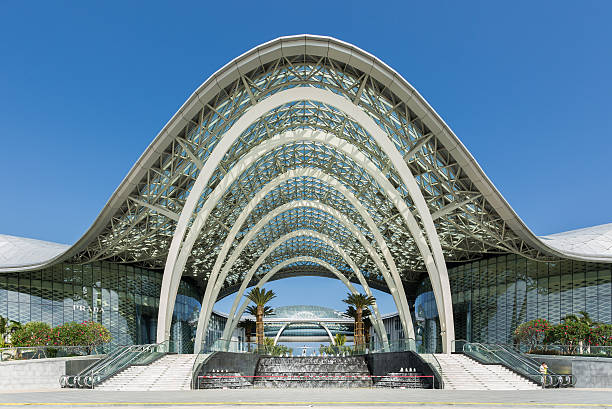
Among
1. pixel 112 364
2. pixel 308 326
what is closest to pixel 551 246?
pixel 112 364

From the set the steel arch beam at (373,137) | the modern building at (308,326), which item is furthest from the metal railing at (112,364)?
the modern building at (308,326)

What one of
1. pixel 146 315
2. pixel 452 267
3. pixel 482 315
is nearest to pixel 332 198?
pixel 452 267

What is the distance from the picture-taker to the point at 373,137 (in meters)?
30.0

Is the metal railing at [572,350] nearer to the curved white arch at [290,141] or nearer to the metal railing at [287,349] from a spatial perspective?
the curved white arch at [290,141]

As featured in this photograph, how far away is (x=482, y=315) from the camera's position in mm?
48062

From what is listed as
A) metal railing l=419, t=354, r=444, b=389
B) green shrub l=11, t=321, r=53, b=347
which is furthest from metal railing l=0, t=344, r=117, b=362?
metal railing l=419, t=354, r=444, b=389

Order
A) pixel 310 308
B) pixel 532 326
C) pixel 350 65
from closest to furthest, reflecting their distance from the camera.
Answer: pixel 350 65 → pixel 532 326 → pixel 310 308

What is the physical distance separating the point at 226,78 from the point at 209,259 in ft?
118

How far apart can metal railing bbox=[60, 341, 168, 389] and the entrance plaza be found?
0.09 meters

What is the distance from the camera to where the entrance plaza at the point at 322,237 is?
22.8 meters

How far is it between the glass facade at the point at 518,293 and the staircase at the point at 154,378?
2686 centimetres

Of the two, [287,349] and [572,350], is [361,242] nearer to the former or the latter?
[287,349]

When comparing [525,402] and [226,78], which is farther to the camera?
[226,78]

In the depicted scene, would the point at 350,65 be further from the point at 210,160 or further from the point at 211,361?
the point at 211,361
